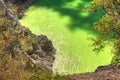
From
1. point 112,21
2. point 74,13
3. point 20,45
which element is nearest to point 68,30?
point 74,13

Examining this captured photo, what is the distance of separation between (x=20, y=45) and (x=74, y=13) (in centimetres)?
2577

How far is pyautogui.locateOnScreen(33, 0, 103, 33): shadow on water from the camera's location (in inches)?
2307

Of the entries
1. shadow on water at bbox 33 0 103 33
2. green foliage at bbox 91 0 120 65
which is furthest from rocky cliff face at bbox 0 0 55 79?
shadow on water at bbox 33 0 103 33

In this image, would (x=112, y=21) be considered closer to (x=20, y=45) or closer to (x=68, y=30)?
(x=20, y=45)

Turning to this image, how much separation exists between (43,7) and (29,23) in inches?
315

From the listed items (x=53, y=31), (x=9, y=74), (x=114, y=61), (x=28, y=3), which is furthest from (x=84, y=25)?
(x=9, y=74)

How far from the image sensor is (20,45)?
3947cm

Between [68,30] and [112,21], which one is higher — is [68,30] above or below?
below

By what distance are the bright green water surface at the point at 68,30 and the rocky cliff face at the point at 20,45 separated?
243 cm

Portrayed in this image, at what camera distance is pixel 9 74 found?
30.2 metres

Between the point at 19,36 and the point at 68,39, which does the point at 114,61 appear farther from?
the point at 68,39

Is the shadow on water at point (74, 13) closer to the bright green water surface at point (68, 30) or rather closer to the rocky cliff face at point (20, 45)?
the bright green water surface at point (68, 30)

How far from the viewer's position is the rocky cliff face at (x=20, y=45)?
36062 millimetres

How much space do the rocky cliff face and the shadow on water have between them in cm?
1072
